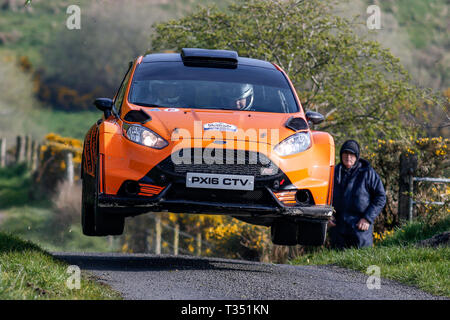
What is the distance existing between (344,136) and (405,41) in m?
56.9

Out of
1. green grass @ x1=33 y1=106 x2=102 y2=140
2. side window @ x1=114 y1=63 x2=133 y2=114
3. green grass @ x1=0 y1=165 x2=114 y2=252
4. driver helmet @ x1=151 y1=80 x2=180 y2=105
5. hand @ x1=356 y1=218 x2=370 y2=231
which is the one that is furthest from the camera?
green grass @ x1=33 y1=106 x2=102 y2=140

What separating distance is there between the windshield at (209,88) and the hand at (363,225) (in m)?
2.74

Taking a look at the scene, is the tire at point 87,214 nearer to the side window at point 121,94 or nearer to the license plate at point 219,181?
the side window at point 121,94

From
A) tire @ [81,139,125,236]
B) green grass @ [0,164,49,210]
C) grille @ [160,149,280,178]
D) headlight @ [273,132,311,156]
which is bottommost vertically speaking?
green grass @ [0,164,49,210]

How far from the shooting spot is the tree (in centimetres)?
2045

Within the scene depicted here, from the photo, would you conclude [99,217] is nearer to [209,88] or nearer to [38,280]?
[38,280]

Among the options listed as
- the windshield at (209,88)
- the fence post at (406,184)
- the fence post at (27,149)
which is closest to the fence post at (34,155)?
the fence post at (27,149)

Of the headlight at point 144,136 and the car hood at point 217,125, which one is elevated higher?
the car hood at point 217,125

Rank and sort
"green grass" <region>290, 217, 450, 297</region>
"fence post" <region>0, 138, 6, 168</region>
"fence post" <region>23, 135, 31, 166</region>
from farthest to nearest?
"fence post" <region>0, 138, 6, 168</region> < "fence post" <region>23, 135, 31, 166</region> < "green grass" <region>290, 217, 450, 297</region>

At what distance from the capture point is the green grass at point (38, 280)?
18.6 ft

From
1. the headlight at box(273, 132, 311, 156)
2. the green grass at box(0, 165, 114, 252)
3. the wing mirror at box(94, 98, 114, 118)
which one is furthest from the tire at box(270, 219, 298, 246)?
the green grass at box(0, 165, 114, 252)

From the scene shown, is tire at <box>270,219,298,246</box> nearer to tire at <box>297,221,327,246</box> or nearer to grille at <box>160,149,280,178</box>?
tire at <box>297,221,327,246</box>

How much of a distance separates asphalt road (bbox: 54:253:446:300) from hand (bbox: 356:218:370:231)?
1307 millimetres

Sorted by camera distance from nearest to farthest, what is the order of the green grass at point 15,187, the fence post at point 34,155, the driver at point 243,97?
the driver at point 243,97
the green grass at point 15,187
the fence post at point 34,155
